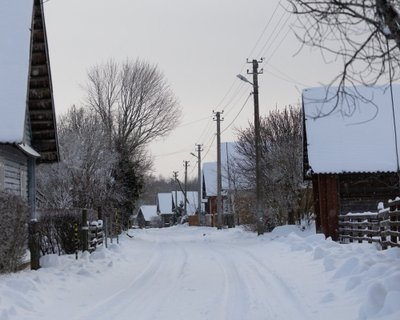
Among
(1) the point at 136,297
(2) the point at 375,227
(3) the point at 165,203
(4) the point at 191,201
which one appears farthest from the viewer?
(3) the point at 165,203

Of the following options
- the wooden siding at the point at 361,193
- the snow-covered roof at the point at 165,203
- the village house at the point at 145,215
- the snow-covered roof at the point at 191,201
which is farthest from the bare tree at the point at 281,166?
the village house at the point at 145,215

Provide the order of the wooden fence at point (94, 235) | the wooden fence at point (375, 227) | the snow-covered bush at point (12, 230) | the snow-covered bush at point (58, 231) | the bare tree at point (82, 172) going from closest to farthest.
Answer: the snow-covered bush at point (12, 230) → the wooden fence at point (375, 227) → the snow-covered bush at point (58, 231) → the wooden fence at point (94, 235) → the bare tree at point (82, 172)

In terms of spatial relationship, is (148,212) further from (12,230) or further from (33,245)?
(12,230)

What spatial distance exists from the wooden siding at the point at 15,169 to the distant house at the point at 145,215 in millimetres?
87399

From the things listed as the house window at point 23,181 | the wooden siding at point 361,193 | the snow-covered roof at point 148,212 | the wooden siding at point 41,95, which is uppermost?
the wooden siding at point 41,95

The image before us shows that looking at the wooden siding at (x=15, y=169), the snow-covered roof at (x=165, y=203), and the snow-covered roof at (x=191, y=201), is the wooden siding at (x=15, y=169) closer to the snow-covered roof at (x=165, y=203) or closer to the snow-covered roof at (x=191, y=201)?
the snow-covered roof at (x=191, y=201)

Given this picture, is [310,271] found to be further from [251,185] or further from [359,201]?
[251,185]

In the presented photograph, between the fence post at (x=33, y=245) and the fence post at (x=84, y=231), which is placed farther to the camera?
the fence post at (x=84, y=231)

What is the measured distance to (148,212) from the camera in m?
114

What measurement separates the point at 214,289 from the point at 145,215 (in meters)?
101

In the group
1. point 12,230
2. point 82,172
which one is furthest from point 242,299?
point 82,172

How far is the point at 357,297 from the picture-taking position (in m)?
9.09

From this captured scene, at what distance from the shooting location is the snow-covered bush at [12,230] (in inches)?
432

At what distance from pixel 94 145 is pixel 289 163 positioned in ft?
42.5
